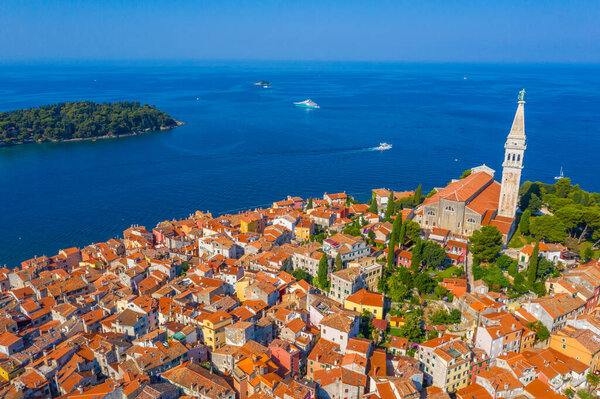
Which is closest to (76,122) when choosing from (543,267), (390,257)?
(390,257)

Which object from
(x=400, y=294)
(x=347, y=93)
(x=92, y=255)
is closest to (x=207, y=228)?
(x=92, y=255)

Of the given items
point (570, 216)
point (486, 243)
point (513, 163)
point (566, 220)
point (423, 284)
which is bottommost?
point (423, 284)

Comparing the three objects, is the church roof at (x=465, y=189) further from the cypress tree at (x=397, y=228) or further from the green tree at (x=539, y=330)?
the green tree at (x=539, y=330)

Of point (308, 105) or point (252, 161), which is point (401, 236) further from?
point (308, 105)

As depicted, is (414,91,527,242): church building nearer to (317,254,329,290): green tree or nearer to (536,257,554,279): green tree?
(536,257,554,279): green tree

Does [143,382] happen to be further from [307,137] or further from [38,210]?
[307,137]

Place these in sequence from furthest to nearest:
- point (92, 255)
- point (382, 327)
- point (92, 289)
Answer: point (92, 255)
point (92, 289)
point (382, 327)
